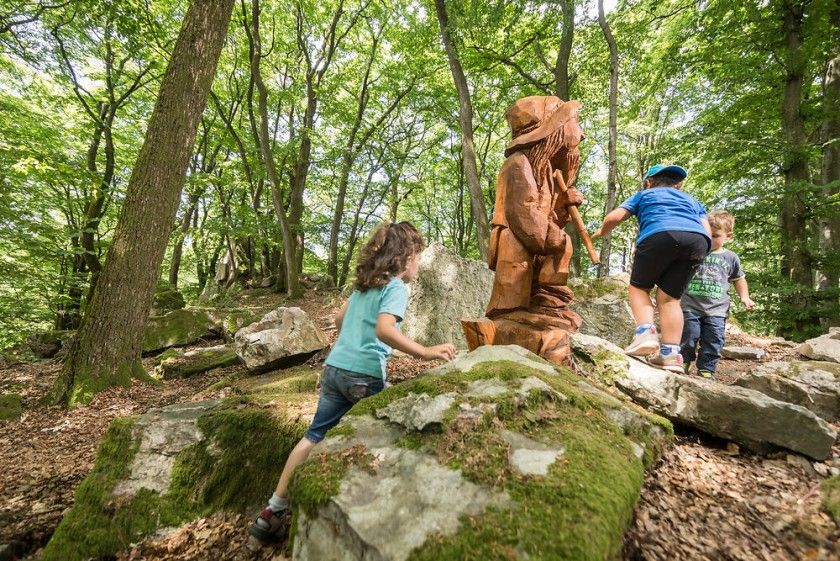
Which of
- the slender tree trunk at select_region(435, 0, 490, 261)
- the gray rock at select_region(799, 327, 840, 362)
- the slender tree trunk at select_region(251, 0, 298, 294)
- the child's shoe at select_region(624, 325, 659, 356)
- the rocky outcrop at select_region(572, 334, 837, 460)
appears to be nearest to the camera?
the rocky outcrop at select_region(572, 334, 837, 460)

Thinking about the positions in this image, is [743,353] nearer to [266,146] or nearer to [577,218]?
[577,218]

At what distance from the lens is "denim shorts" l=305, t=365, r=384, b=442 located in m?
2.44

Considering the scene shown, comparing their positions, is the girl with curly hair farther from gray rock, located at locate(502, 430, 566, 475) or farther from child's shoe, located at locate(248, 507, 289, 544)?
gray rock, located at locate(502, 430, 566, 475)

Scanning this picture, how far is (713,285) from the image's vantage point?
469 cm

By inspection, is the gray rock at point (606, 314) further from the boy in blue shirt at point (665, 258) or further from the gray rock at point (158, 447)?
the gray rock at point (158, 447)

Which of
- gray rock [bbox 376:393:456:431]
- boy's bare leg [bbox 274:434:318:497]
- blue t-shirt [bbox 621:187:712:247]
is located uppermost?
blue t-shirt [bbox 621:187:712:247]

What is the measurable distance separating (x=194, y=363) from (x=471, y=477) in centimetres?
643

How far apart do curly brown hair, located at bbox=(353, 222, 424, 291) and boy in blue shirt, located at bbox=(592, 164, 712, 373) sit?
7.45 feet

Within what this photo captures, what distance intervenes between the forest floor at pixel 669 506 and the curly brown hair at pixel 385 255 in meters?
1.39

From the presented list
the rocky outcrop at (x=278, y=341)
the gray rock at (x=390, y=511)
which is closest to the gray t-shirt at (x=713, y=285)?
the gray rock at (x=390, y=511)

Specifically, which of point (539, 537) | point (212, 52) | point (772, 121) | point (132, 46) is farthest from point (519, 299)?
point (772, 121)

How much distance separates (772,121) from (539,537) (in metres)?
14.7

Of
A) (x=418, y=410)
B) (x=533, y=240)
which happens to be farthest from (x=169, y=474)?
(x=533, y=240)

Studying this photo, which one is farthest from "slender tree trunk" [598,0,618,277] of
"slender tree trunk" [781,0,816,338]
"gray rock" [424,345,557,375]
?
"gray rock" [424,345,557,375]
